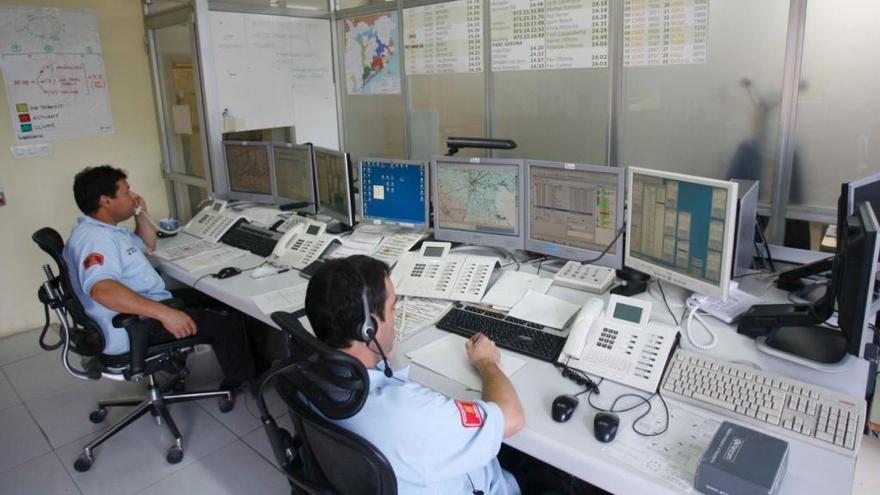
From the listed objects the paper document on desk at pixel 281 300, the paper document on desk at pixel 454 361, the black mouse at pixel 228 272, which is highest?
the black mouse at pixel 228 272

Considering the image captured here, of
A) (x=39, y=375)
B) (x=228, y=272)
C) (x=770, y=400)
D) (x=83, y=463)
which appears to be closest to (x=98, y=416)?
(x=83, y=463)

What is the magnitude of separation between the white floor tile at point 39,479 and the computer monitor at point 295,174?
1555mm

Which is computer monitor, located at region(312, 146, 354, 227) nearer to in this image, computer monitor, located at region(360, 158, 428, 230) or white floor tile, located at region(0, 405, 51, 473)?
computer monitor, located at region(360, 158, 428, 230)

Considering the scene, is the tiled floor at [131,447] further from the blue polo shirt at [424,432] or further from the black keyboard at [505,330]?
the blue polo shirt at [424,432]

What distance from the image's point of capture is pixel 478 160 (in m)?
2.36

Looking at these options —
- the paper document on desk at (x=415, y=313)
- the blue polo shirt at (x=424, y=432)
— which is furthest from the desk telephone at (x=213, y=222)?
the blue polo shirt at (x=424, y=432)

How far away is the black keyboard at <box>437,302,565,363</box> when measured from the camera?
1.69 meters

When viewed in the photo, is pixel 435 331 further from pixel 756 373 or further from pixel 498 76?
pixel 498 76

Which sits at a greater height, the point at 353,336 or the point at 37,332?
the point at 353,336

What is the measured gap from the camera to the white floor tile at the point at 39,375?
10.0 ft

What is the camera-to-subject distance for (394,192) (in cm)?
268

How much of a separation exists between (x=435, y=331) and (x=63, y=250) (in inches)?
58.9

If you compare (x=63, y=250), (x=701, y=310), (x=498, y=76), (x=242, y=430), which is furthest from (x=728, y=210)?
(x=63, y=250)

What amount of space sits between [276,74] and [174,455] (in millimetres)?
2286
